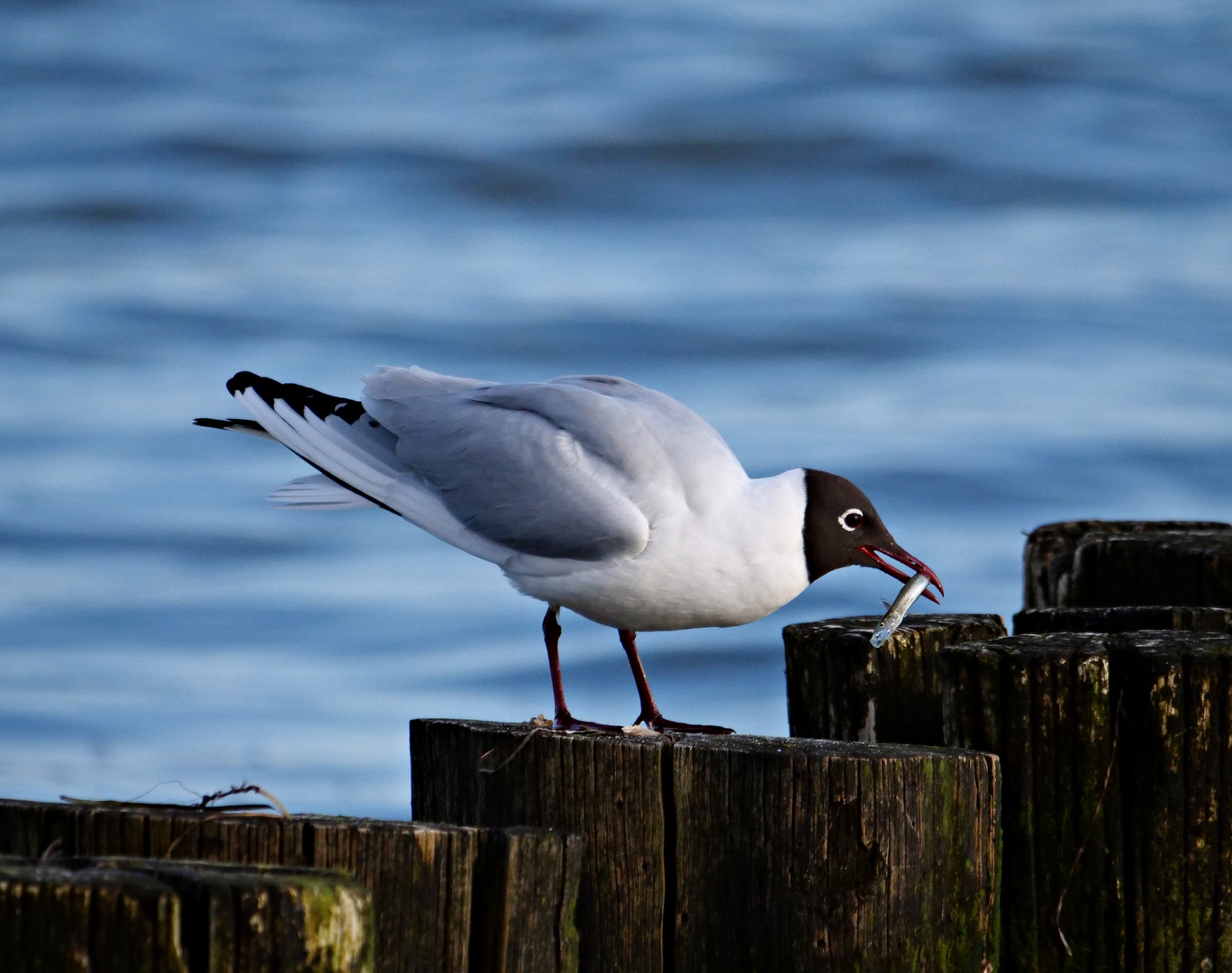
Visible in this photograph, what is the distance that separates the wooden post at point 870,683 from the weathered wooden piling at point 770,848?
569 mm

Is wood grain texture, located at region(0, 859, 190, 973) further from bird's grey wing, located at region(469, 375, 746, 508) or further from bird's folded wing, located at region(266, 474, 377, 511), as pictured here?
bird's folded wing, located at region(266, 474, 377, 511)

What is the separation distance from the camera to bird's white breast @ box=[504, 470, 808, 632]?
4.19 meters

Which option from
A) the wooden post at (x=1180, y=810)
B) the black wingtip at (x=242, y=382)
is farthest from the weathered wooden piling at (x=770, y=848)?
the black wingtip at (x=242, y=382)

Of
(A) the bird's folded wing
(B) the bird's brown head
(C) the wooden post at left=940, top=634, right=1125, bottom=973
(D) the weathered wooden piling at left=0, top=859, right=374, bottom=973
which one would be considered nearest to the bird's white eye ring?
(B) the bird's brown head

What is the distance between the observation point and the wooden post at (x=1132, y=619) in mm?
4168

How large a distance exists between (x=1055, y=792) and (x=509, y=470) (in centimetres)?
176

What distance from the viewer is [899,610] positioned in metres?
4.09

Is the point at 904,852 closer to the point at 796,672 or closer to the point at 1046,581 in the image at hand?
the point at 796,672

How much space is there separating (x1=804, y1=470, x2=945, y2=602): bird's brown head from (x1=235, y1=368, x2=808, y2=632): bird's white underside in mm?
34

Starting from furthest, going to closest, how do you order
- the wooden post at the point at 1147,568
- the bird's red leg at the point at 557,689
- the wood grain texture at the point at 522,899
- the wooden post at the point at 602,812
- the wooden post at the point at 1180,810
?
the wooden post at the point at 1147,568, the bird's red leg at the point at 557,689, the wooden post at the point at 1180,810, the wooden post at the point at 602,812, the wood grain texture at the point at 522,899

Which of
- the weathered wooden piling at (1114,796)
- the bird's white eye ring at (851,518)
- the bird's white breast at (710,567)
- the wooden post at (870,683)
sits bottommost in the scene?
the weathered wooden piling at (1114,796)

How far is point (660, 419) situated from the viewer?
4418 millimetres

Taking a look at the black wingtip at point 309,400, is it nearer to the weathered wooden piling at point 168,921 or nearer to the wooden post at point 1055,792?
the wooden post at point 1055,792

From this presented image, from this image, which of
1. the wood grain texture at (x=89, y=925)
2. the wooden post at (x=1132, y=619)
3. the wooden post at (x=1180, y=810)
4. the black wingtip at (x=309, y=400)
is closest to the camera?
the wood grain texture at (x=89, y=925)
